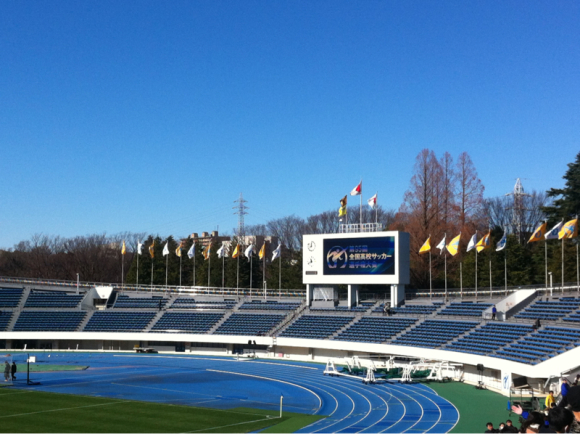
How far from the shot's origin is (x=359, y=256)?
6303 centimetres

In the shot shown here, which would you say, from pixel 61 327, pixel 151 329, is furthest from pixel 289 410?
pixel 61 327

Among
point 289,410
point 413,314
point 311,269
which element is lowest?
point 289,410

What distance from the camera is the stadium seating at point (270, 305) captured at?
236 feet

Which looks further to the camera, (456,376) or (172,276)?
(172,276)

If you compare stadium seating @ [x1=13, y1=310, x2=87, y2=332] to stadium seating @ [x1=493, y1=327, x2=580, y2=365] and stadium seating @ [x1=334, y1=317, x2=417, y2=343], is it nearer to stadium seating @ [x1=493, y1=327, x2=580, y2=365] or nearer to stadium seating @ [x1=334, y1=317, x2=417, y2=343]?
stadium seating @ [x1=334, y1=317, x2=417, y2=343]

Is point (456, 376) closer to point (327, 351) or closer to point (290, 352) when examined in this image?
point (327, 351)

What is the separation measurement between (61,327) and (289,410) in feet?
154

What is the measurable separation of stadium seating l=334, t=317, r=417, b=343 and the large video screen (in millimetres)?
4481

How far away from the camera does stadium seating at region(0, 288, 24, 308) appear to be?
8077 cm

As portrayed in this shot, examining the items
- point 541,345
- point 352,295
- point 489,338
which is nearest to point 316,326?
point 352,295

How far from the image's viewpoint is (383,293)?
68.1m

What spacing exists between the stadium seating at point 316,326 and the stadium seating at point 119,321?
61.8ft

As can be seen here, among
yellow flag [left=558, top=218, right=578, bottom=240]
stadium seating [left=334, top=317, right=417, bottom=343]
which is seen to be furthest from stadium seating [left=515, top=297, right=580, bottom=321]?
stadium seating [left=334, top=317, right=417, bottom=343]

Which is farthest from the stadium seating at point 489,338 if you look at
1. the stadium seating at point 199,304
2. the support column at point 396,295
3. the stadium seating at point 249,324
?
the stadium seating at point 199,304
